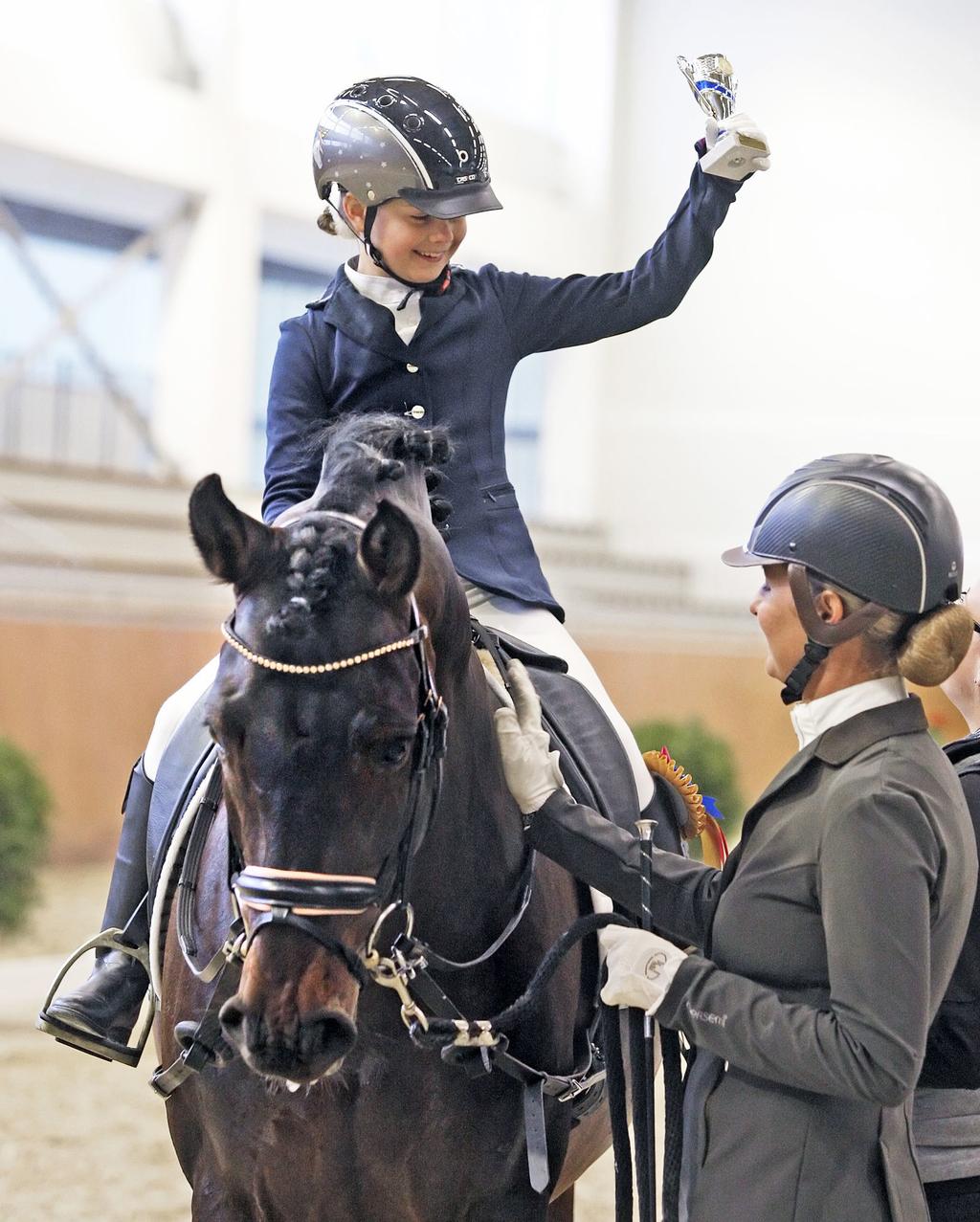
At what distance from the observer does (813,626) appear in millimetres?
1458

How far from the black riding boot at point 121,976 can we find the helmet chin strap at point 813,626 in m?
1.26

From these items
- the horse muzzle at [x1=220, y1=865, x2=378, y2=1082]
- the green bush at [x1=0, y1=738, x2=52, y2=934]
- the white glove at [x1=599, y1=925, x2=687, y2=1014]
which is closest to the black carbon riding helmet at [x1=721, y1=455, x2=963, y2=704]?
the white glove at [x1=599, y1=925, x2=687, y2=1014]

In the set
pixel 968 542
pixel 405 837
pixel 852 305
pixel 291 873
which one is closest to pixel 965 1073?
pixel 405 837

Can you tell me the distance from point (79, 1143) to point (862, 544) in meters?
4.10

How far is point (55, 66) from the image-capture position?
8.29 metres

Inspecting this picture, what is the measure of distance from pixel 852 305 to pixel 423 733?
9.75m

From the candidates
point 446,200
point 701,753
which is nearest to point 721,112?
point 446,200

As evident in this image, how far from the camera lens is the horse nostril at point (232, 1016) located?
54.9 inches

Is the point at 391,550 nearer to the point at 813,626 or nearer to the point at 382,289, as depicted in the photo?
the point at 813,626

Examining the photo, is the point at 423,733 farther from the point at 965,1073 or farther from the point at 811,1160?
the point at 965,1073

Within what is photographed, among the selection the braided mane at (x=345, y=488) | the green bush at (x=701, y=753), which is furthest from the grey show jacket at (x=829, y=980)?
the green bush at (x=701, y=753)

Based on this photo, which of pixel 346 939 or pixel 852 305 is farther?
pixel 852 305

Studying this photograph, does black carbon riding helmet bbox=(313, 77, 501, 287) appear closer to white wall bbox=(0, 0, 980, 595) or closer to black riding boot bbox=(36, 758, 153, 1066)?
black riding boot bbox=(36, 758, 153, 1066)

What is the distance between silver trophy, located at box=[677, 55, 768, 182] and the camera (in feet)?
6.80
